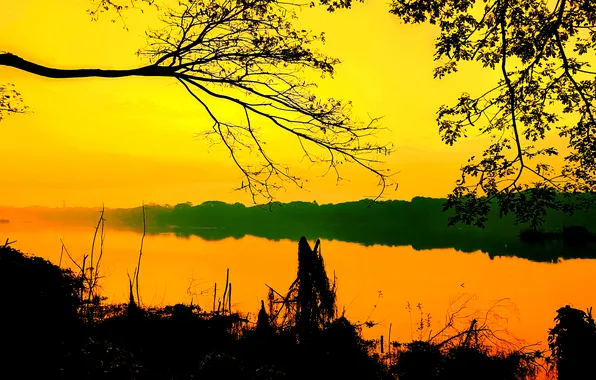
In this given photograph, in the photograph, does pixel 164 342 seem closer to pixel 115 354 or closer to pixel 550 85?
pixel 115 354

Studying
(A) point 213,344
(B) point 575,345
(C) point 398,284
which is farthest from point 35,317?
(C) point 398,284

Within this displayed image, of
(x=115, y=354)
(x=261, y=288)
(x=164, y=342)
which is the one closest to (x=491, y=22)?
(x=115, y=354)

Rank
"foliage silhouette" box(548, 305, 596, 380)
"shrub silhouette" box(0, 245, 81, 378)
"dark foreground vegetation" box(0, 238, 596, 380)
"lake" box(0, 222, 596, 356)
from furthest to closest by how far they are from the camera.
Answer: "lake" box(0, 222, 596, 356) < "foliage silhouette" box(548, 305, 596, 380) < "dark foreground vegetation" box(0, 238, 596, 380) < "shrub silhouette" box(0, 245, 81, 378)

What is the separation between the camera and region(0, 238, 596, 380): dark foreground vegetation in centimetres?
535

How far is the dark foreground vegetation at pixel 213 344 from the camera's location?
535 centimetres

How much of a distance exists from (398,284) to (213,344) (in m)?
31.4

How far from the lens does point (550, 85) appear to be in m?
9.91

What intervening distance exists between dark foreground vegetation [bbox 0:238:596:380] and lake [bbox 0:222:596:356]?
6.38 m

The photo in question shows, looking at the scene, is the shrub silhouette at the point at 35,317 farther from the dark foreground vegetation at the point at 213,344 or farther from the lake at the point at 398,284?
the lake at the point at 398,284

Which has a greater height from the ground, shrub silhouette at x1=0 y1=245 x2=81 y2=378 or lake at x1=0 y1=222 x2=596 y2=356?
shrub silhouette at x1=0 y1=245 x2=81 y2=378

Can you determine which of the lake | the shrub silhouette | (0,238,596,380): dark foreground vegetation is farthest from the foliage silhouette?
the lake

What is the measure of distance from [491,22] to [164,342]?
1145 centimetres

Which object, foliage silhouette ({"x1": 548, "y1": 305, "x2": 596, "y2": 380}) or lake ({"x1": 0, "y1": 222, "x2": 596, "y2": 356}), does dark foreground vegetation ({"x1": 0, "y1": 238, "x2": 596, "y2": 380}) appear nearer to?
foliage silhouette ({"x1": 548, "y1": 305, "x2": 596, "y2": 380})

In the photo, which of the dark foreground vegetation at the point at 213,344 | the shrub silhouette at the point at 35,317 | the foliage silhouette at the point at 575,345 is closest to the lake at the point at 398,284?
the dark foreground vegetation at the point at 213,344
